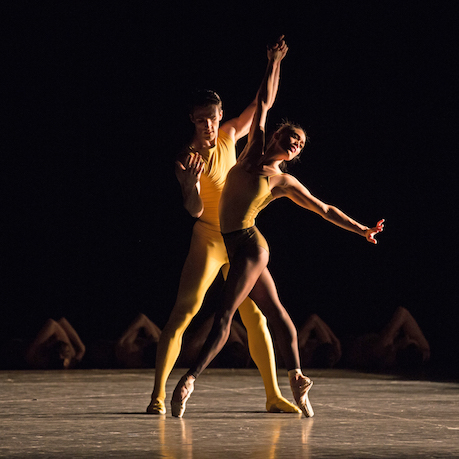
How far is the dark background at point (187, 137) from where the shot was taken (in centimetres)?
674

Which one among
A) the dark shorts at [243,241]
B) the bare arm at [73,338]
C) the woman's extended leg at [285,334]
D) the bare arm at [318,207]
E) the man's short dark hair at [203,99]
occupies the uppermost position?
the man's short dark hair at [203,99]

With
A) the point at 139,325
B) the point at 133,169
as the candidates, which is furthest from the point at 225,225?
the point at 133,169

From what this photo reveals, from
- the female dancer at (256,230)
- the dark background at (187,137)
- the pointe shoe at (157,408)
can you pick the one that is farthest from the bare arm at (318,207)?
the dark background at (187,137)

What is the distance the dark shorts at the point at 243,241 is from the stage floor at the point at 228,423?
2.01 ft

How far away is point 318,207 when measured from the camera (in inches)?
130

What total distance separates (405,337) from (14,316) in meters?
2.83

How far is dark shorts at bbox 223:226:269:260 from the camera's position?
131 inches

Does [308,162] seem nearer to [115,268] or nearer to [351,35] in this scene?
[351,35]

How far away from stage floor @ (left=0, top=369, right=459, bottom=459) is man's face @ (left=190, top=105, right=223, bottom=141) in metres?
1.07

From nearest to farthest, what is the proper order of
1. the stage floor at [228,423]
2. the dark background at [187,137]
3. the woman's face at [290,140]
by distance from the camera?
the stage floor at [228,423], the woman's face at [290,140], the dark background at [187,137]

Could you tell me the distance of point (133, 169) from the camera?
6879 millimetres

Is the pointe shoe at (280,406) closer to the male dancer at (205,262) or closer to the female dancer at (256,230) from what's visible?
the male dancer at (205,262)

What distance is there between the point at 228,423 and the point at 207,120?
1.15 meters

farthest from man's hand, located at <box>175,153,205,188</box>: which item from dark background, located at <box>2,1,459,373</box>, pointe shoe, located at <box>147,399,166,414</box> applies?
dark background, located at <box>2,1,459,373</box>
